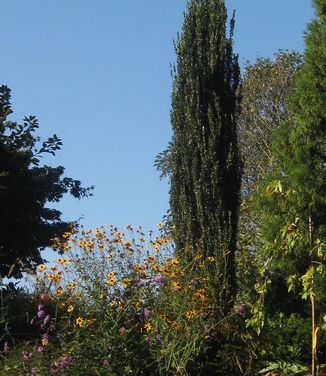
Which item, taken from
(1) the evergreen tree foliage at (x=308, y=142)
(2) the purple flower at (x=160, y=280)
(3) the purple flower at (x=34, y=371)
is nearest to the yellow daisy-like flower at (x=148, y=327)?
(2) the purple flower at (x=160, y=280)

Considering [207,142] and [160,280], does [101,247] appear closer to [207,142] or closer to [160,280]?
[160,280]

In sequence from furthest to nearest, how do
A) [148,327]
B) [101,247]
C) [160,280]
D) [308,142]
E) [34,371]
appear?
[308,142] < [101,247] < [160,280] < [148,327] < [34,371]

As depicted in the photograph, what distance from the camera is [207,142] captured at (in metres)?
11.1

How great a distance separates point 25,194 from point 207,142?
7478 millimetres

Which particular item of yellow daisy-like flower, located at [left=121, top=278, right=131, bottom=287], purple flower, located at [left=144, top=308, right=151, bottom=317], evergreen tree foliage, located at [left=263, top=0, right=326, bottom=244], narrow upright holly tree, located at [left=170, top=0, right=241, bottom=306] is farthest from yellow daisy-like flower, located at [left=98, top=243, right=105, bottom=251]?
evergreen tree foliage, located at [left=263, top=0, right=326, bottom=244]

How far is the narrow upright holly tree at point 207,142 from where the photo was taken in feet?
34.8

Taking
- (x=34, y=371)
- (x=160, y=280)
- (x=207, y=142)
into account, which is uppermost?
(x=207, y=142)

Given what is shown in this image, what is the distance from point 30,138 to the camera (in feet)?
63.2

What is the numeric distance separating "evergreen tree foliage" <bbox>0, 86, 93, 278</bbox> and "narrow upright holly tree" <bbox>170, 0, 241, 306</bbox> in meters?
5.71

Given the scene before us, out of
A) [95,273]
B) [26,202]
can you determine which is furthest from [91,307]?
[26,202]

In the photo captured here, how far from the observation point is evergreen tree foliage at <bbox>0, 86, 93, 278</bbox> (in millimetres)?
16656

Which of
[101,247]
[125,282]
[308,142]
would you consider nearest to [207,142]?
[308,142]

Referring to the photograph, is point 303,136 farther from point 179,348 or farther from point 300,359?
point 179,348

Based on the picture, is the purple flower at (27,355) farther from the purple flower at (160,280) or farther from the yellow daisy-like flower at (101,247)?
the yellow daisy-like flower at (101,247)
